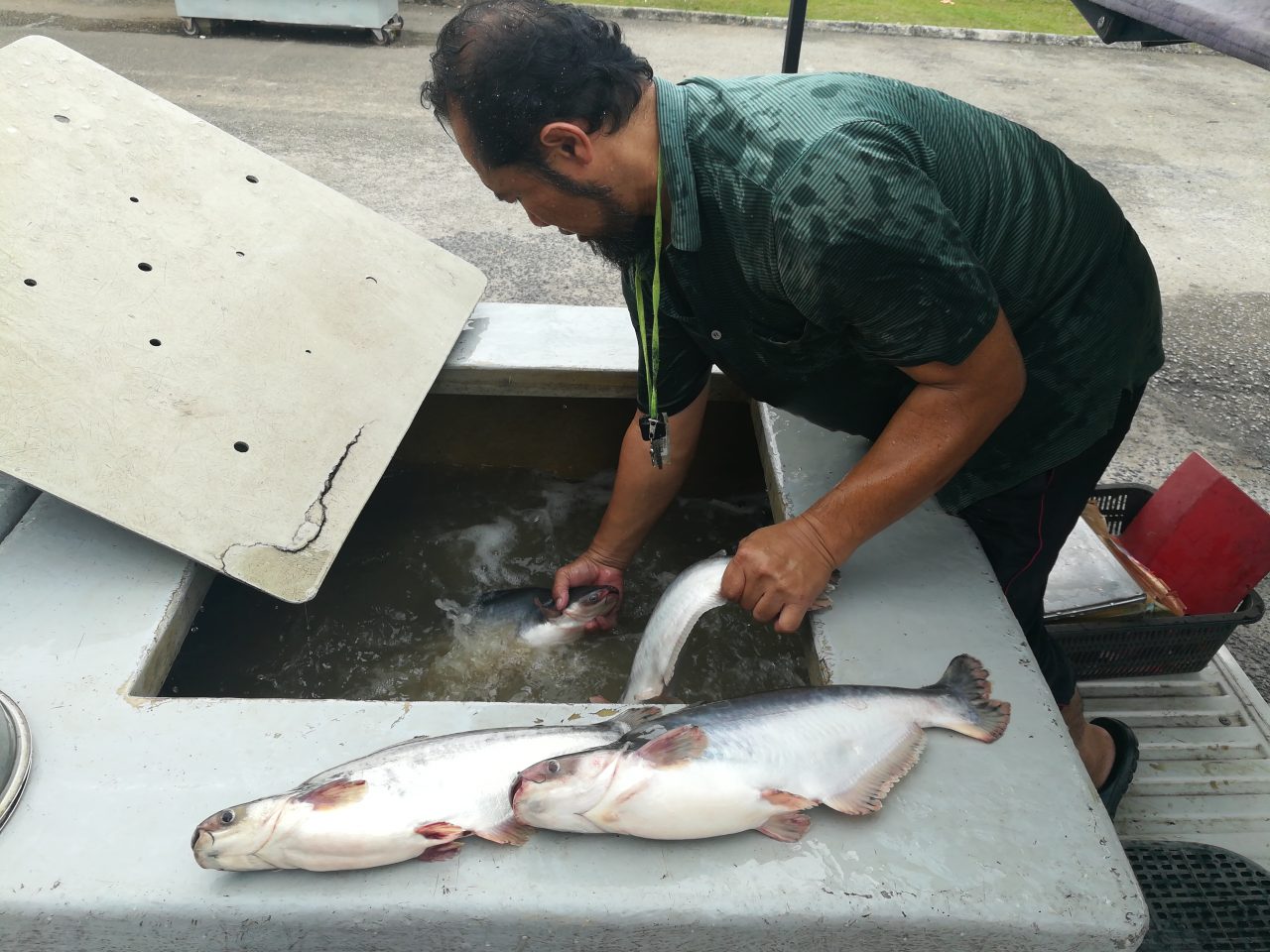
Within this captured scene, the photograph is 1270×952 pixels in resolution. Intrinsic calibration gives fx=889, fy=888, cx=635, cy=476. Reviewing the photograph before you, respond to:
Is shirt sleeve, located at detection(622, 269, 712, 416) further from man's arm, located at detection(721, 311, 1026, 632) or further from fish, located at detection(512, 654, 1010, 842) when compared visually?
fish, located at detection(512, 654, 1010, 842)

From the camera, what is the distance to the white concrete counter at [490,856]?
4.23ft

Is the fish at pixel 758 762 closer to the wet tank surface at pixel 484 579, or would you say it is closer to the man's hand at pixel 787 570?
the man's hand at pixel 787 570

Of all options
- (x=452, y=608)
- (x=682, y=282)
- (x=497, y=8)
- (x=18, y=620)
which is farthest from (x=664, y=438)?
(x=18, y=620)

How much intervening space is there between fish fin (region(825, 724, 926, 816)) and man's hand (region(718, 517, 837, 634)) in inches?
12.2

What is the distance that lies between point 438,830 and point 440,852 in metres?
0.04

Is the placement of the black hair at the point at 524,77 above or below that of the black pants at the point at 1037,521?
above

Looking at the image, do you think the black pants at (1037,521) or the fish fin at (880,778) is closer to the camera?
the fish fin at (880,778)

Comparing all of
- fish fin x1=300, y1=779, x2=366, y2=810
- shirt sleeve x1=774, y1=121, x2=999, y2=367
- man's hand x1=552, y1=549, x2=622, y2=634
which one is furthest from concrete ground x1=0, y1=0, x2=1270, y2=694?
fish fin x1=300, y1=779, x2=366, y2=810

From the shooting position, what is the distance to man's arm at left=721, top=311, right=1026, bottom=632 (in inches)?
62.2

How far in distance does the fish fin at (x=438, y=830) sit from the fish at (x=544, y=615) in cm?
102

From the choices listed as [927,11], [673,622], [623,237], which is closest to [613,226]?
[623,237]

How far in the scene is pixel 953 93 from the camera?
8.77 metres

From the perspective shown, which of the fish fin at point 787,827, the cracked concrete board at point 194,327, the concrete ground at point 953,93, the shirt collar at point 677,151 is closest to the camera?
the fish fin at point 787,827

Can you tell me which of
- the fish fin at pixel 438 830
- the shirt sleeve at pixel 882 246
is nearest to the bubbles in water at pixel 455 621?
the shirt sleeve at pixel 882 246
